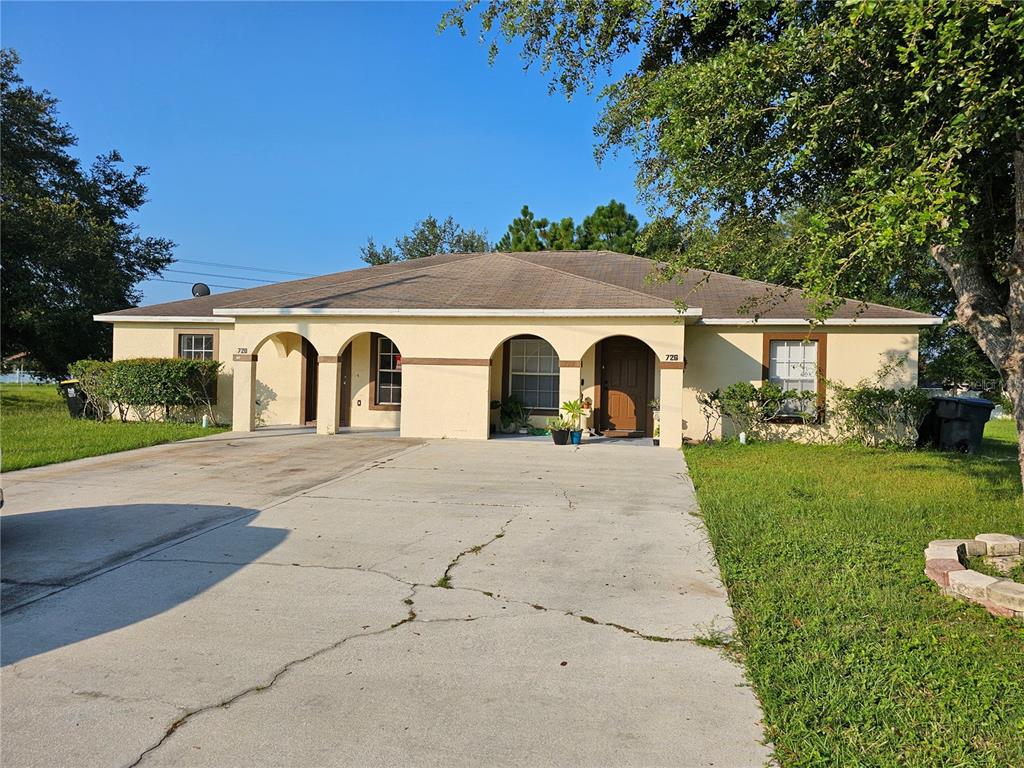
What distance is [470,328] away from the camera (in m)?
14.1

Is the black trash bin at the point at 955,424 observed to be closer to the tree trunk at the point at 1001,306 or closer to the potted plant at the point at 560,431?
the tree trunk at the point at 1001,306

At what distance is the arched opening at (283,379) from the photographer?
1672 cm

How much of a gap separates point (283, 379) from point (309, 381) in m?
0.65

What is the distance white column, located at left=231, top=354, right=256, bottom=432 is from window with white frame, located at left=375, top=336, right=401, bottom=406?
297cm

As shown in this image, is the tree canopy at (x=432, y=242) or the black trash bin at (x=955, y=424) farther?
the tree canopy at (x=432, y=242)

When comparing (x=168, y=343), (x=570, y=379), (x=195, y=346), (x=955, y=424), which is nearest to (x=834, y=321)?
(x=955, y=424)

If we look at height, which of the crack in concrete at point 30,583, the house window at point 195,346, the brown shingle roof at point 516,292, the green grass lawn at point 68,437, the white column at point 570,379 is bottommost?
the crack in concrete at point 30,583

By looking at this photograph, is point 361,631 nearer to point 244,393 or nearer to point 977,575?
point 977,575

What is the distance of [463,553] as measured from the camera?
19.5ft

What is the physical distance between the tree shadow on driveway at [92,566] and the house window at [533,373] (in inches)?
367

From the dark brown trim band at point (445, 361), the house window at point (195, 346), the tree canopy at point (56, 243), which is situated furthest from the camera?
the tree canopy at point (56, 243)

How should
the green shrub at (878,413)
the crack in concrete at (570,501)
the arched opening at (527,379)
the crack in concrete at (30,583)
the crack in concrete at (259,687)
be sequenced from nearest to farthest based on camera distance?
the crack in concrete at (259,687)
the crack in concrete at (30,583)
the crack in concrete at (570,501)
the green shrub at (878,413)
the arched opening at (527,379)

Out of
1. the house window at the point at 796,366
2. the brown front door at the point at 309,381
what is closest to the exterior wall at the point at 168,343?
the brown front door at the point at 309,381

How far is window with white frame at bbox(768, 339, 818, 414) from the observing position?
1451cm
